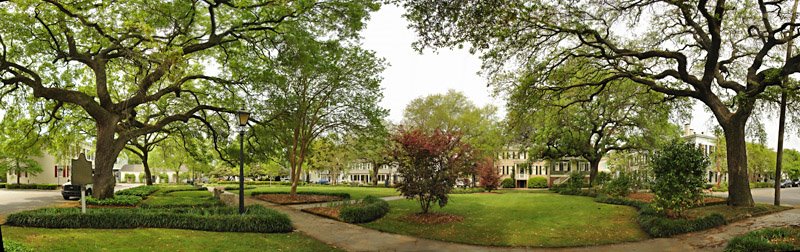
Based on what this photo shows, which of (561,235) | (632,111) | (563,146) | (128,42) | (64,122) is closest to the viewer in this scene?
(561,235)

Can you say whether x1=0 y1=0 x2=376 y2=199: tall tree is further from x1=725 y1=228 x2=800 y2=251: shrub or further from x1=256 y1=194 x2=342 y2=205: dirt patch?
x1=725 y1=228 x2=800 y2=251: shrub

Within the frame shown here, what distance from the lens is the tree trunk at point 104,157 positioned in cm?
1844

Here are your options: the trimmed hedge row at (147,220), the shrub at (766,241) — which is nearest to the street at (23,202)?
the trimmed hedge row at (147,220)

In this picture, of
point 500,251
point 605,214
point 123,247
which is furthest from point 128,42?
point 605,214

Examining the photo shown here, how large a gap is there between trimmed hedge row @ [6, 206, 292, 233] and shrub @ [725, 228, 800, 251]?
1133cm

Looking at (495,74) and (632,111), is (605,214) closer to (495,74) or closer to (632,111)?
(495,74)

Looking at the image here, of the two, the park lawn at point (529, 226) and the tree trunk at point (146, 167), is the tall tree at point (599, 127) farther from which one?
the tree trunk at point (146, 167)

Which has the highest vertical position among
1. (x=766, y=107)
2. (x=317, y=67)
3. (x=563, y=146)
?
(x=317, y=67)

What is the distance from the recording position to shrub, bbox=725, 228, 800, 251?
943cm

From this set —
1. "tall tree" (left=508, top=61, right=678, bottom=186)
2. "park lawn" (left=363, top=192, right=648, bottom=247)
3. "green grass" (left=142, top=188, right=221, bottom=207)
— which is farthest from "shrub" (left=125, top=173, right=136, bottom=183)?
"park lawn" (left=363, top=192, right=648, bottom=247)

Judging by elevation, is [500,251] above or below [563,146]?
below

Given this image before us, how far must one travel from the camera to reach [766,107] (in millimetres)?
19531

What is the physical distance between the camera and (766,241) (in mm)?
9789

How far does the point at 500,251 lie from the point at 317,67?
45.9ft
